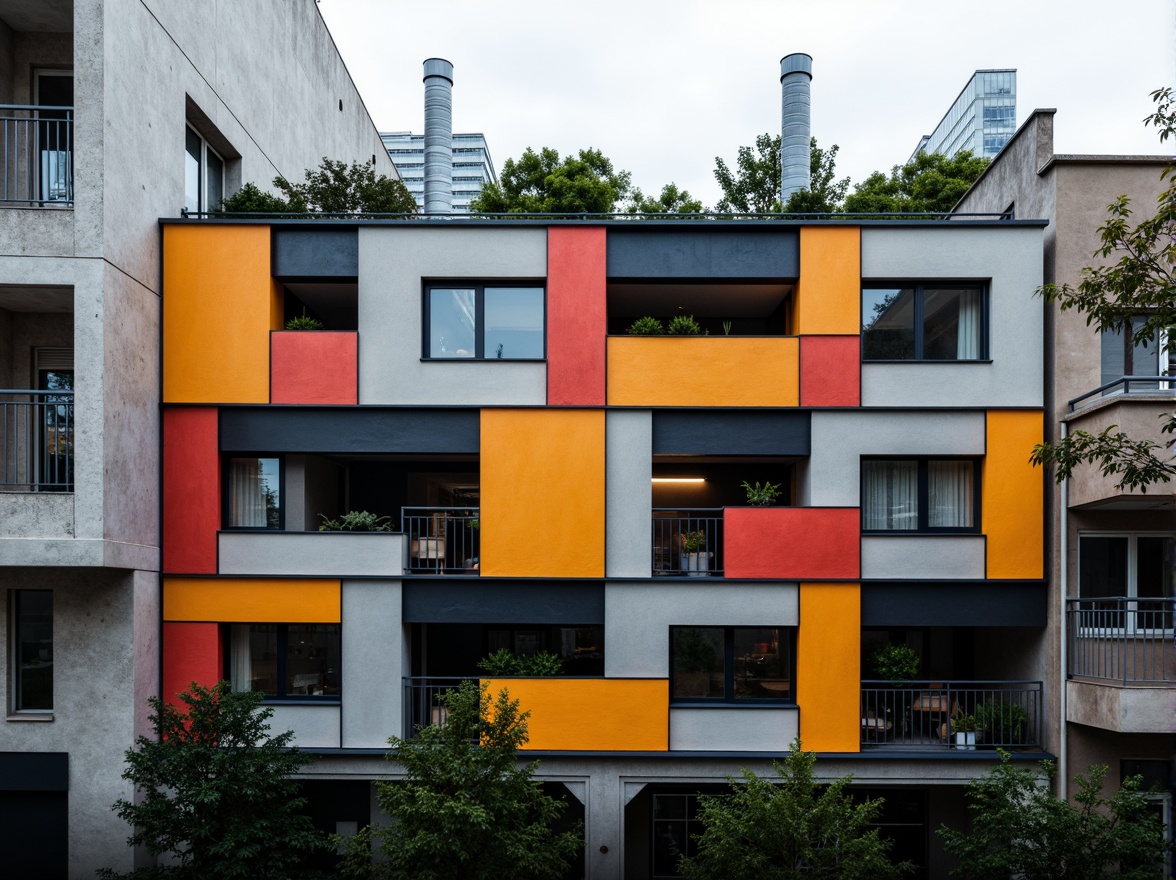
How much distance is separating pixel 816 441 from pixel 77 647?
12520 mm

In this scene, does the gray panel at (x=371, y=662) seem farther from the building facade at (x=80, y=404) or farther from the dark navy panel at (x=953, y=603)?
the dark navy panel at (x=953, y=603)

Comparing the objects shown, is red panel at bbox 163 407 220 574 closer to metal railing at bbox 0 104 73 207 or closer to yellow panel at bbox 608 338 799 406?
metal railing at bbox 0 104 73 207

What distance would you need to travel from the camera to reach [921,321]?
14953 millimetres

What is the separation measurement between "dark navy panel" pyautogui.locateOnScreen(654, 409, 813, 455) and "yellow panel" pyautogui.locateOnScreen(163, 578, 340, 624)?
20.9 feet

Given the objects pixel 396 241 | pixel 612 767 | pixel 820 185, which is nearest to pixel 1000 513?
pixel 612 767

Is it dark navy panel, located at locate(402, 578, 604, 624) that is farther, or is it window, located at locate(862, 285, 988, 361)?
window, located at locate(862, 285, 988, 361)

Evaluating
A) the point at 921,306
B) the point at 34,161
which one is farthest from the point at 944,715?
the point at 34,161

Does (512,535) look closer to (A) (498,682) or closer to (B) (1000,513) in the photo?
(A) (498,682)

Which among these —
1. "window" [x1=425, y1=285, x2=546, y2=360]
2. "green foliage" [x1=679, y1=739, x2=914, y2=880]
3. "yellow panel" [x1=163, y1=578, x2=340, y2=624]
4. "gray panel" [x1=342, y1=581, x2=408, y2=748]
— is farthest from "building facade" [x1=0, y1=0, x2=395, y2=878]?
"green foliage" [x1=679, y1=739, x2=914, y2=880]

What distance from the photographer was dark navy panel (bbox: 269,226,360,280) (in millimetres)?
14812

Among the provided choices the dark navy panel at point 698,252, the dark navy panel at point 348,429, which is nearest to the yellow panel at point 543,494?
the dark navy panel at point 348,429

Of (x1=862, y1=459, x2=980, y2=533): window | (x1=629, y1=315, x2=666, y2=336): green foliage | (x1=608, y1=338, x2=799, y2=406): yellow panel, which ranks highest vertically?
(x1=629, y1=315, x2=666, y2=336): green foliage

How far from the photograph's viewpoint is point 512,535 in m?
14.4

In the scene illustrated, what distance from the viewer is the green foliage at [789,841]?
11.0 m
